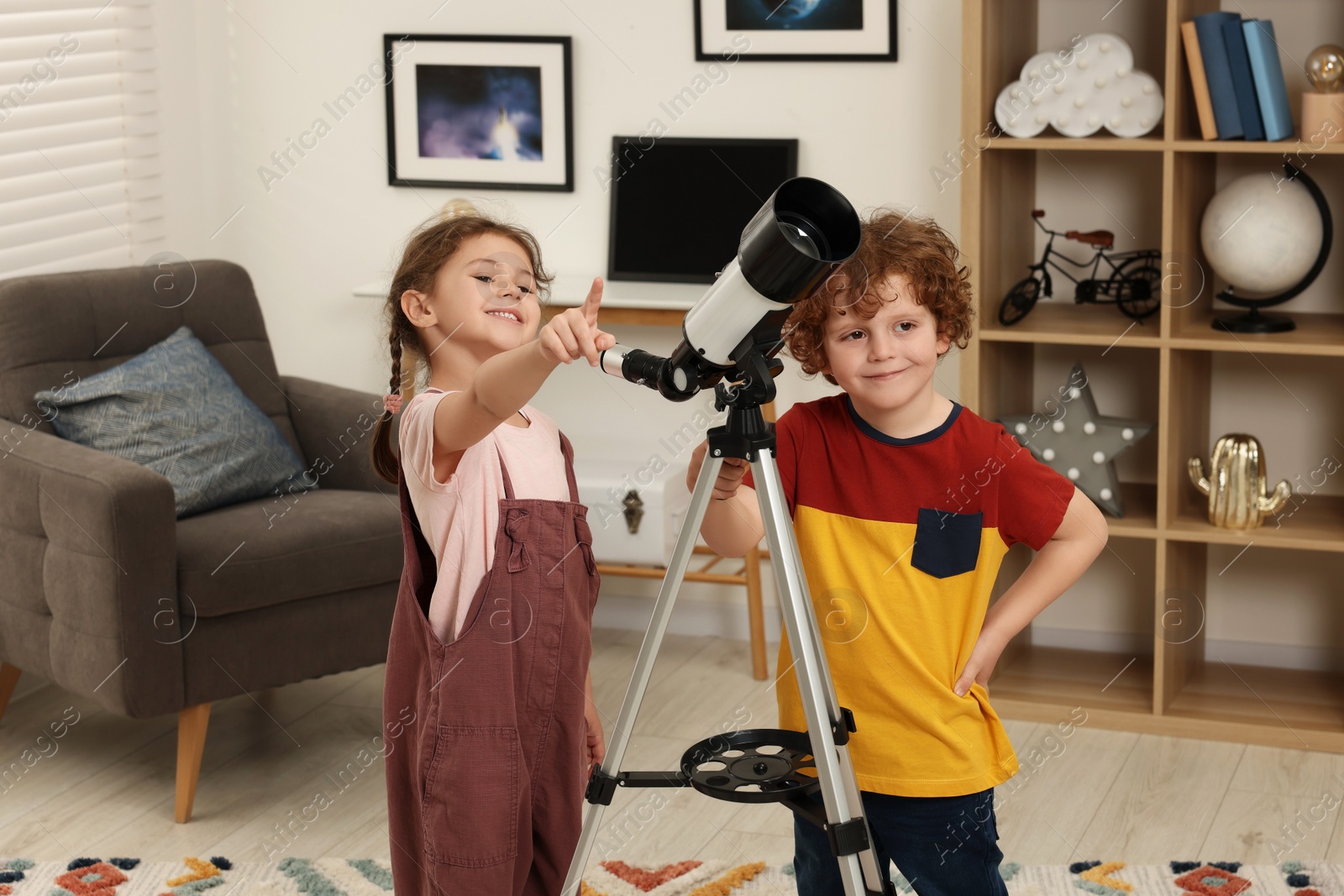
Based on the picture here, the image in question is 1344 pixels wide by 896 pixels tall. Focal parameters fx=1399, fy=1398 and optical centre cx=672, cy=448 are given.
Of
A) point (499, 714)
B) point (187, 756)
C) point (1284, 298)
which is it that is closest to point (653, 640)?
point (499, 714)

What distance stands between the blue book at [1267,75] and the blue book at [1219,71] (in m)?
0.04

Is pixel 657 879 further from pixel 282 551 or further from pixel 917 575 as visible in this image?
pixel 917 575

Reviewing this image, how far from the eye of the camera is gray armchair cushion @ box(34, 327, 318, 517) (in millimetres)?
2639

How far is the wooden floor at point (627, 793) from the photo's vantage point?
233cm

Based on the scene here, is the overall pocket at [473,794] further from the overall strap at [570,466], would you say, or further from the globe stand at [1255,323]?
the globe stand at [1255,323]

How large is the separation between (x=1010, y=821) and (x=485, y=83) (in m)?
2.04

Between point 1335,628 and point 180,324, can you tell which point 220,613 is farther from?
point 1335,628

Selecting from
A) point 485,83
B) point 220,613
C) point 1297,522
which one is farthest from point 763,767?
point 485,83

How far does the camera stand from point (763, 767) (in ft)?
4.07

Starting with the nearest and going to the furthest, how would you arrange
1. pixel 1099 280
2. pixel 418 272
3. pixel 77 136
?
pixel 418 272 → pixel 1099 280 → pixel 77 136

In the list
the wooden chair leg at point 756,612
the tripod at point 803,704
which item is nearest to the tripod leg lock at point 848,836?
the tripod at point 803,704

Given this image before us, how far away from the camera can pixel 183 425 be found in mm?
2699

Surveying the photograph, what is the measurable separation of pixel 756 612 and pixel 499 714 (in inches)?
68.6

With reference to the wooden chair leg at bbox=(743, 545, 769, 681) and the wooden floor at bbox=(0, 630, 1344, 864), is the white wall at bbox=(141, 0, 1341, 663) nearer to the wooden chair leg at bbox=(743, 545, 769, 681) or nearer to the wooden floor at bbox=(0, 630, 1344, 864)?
the wooden chair leg at bbox=(743, 545, 769, 681)
